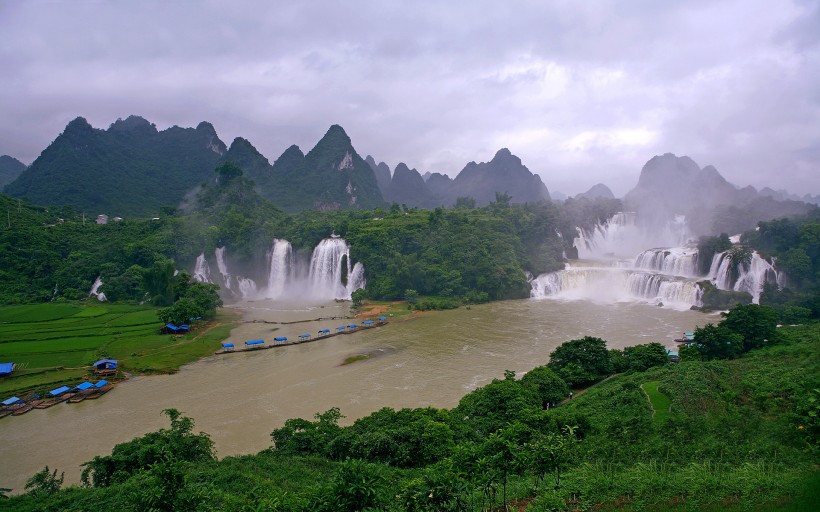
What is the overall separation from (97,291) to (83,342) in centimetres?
1550

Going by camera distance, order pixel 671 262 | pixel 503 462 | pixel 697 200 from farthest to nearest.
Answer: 1. pixel 697 200
2. pixel 671 262
3. pixel 503 462

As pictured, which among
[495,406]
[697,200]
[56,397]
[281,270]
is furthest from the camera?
[697,200]

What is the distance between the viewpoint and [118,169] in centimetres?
7462

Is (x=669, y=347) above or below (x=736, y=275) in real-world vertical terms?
below

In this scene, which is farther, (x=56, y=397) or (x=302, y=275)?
(x=302, y=275)

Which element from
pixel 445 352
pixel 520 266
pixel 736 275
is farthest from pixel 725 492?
pixel 520 266

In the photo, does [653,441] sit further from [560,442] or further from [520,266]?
[520,266]

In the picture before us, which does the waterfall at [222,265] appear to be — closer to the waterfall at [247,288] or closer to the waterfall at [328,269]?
the waterfall at [247,288]

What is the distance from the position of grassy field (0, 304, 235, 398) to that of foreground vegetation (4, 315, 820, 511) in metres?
11.2

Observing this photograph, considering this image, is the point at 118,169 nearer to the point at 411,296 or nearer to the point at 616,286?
the point at 411,296

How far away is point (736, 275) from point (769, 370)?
25046 mm

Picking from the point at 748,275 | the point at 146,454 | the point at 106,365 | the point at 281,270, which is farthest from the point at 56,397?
the point at 748,275

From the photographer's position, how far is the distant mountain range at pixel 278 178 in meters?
65.6

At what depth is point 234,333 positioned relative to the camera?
29000 millimetres
